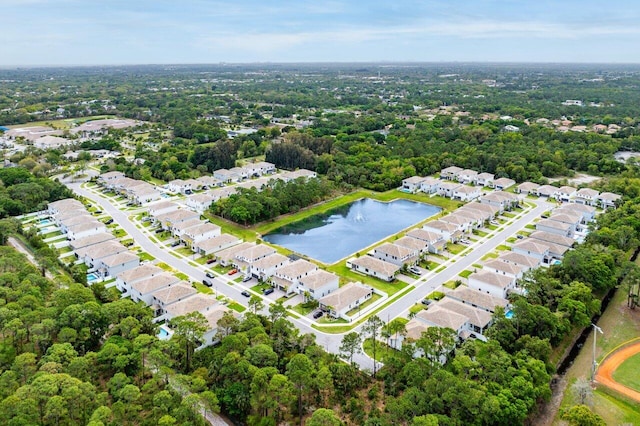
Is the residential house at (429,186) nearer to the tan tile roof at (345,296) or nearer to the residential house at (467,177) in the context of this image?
the residential house at (467,177)

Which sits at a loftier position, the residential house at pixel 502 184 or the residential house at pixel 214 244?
the residential house at pixel 502 184

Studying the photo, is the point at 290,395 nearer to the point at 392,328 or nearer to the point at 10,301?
the point at 392,328

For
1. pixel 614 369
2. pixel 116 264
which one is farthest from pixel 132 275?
pixel 614 369

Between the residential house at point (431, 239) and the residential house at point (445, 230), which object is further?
the residential house at point (445, 230)

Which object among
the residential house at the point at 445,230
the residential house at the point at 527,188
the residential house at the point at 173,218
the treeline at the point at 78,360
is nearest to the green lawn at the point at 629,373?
the residential house at the point at 445,230

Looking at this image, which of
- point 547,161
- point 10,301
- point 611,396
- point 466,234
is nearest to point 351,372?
point 611,396
